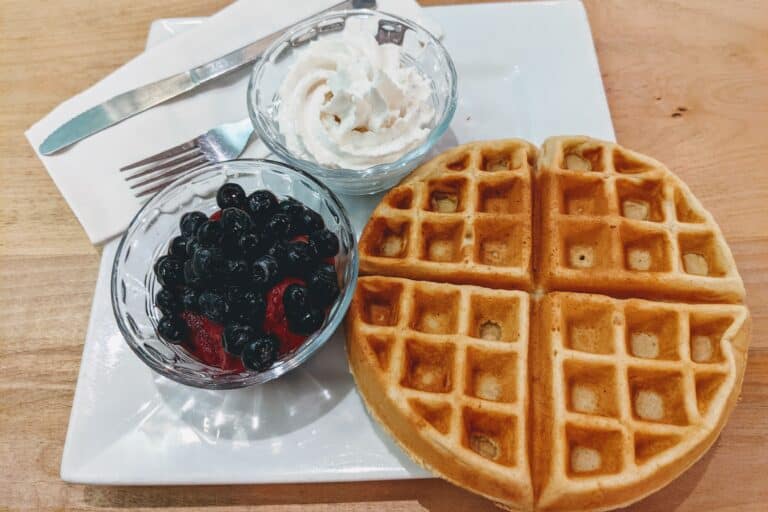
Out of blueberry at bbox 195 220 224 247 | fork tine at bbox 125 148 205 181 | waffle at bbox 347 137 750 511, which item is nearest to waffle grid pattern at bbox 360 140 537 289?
waffle at bbox 347 137 750 511

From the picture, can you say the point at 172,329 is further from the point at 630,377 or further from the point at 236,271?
the point at 630,377

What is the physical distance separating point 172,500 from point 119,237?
2.39 ft

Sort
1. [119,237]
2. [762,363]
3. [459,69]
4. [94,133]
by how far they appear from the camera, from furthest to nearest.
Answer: [459,69] → [94,133] → [119,237] → [762,363]

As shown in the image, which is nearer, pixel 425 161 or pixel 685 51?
pixel 425 161

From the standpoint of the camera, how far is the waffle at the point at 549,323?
1188mm

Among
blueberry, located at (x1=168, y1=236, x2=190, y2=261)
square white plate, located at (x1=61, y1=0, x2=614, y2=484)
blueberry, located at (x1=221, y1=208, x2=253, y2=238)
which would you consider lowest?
square white plate, located at (x1=61, y1=0, x2=614, y2=484)

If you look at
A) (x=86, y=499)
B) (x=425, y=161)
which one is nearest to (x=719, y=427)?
(x=425, y=161)

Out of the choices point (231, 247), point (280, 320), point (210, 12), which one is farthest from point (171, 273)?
point (210, 12)

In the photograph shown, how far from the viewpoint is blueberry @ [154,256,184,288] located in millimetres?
1301

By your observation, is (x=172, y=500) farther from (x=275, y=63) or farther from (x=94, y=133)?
(x=275, y=63)

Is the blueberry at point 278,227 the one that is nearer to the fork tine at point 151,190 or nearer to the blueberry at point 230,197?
the blueberry at point 230,197

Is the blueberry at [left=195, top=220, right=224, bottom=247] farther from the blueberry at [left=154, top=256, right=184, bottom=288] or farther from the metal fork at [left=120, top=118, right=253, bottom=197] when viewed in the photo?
the metal fork at [left=120, top=118, right=253, bottom=197]

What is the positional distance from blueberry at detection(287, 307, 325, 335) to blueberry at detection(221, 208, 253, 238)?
0.22 meters

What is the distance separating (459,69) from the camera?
74.7 inches
